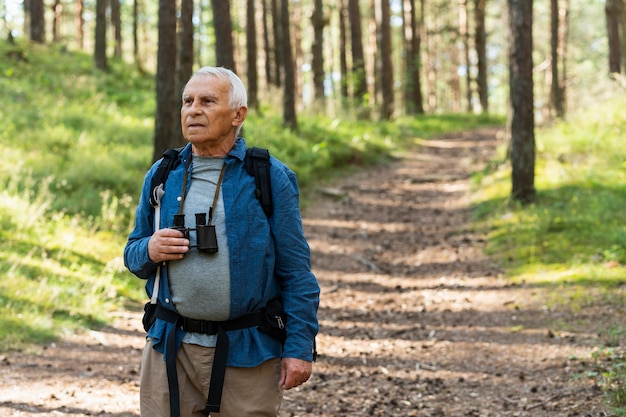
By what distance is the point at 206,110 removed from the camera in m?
2.98

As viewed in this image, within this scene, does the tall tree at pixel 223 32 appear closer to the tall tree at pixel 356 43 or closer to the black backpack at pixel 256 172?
the tall tree at pixel 356 43

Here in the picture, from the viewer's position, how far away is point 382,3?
81.8 feet

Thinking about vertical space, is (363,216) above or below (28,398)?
above

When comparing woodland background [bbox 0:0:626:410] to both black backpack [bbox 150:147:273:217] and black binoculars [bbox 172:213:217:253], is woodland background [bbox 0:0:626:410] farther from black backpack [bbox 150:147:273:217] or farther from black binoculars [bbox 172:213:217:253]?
black binoculars [bbox 172:213:217:253]

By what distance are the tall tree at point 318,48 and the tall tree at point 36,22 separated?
11.6 metres

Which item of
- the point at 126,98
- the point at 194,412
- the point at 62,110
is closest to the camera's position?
the point at 194,412

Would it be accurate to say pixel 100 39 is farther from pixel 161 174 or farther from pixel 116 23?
pixel 161 174

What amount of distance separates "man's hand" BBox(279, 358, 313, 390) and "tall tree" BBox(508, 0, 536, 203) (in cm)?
912

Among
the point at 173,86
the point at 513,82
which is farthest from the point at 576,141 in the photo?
the point at 173,86

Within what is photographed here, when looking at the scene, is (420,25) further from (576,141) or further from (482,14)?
(576,141)

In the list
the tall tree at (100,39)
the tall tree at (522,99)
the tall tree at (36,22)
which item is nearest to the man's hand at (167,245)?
the tall tree at (522,99)

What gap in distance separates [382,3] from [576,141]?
12.3 m

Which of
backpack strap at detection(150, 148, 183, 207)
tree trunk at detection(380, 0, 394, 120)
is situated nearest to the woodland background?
tree trunk at detection(380, 0, 394, 120)

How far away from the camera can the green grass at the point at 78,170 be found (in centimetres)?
785
